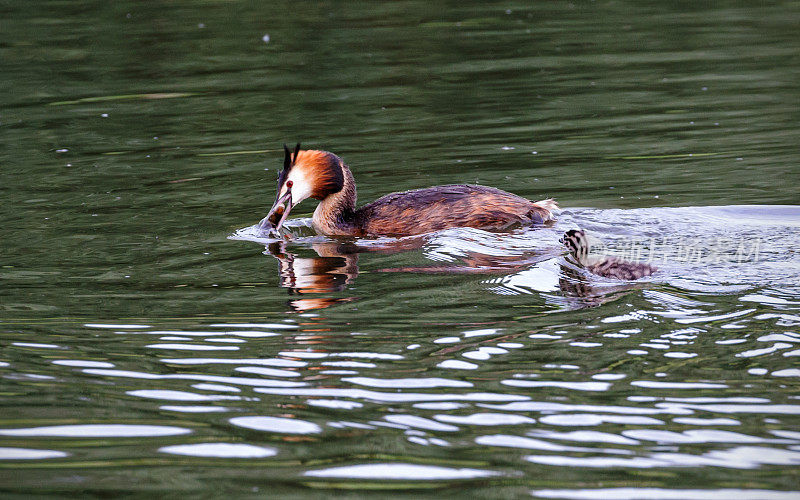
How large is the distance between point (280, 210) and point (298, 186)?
31 centimetres

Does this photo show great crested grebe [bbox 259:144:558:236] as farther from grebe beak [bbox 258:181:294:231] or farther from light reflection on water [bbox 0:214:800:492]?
light reflection on water [bbox 0:214:800:492]

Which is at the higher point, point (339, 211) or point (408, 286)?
point (339, 211)

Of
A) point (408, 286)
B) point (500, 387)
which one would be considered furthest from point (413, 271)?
point (500, 387)

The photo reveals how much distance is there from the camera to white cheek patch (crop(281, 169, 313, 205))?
10172 mm

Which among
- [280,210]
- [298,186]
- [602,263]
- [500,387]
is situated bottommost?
[500,387]

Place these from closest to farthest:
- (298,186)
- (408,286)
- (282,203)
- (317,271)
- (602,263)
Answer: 1. (408,286)
2. (602,263)
3. (317,271)
4. (282,203)
5. (298,186)

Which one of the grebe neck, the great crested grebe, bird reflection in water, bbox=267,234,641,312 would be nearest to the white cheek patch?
the great crested grebe

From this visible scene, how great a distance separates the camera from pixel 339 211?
33.6 feet

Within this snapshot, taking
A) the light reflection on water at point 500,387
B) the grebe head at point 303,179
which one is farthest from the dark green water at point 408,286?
the grebe head at point 303,179

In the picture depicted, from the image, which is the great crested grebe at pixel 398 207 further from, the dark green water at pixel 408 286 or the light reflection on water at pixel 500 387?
the light reflection on water at pixel 500 387

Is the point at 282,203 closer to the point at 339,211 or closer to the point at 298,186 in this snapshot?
the point at 298,186

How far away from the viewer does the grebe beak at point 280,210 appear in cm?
996

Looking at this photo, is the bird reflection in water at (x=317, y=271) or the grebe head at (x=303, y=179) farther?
the grebe head at (x=303, y=179)

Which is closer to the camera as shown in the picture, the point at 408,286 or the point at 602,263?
the point at 408,286
